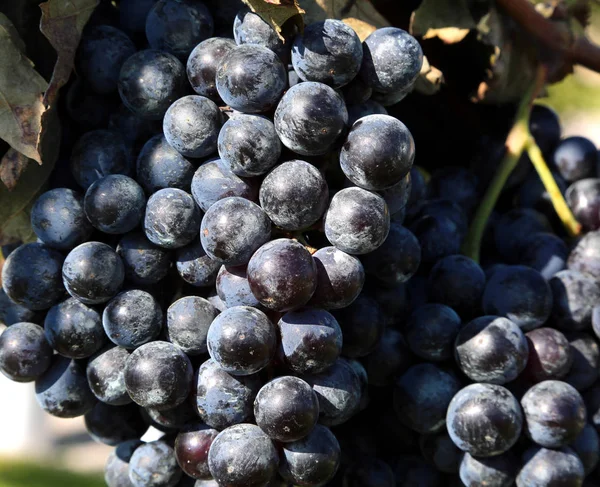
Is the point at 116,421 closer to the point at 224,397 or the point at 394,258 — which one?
the point at 224,397

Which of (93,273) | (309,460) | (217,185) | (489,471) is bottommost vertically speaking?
(489,471)

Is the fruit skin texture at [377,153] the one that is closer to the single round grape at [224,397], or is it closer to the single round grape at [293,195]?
the single round grape at [293,195]

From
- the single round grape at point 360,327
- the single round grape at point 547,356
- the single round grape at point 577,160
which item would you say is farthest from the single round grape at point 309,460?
the single round grape at point 577,160

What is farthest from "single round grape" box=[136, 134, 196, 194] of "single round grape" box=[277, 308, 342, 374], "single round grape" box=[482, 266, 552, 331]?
"single round grape" box=[482, 266, 552, 331]

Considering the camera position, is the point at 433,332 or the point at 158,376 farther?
the point at 433,332

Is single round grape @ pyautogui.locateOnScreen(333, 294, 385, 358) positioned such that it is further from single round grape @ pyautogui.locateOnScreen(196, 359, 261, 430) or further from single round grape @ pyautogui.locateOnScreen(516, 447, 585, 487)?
single round grape @ pyautogui.locateOnScreen(516, 447, 585, 487)

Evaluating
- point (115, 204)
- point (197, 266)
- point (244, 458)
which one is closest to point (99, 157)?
point (115, 204)
